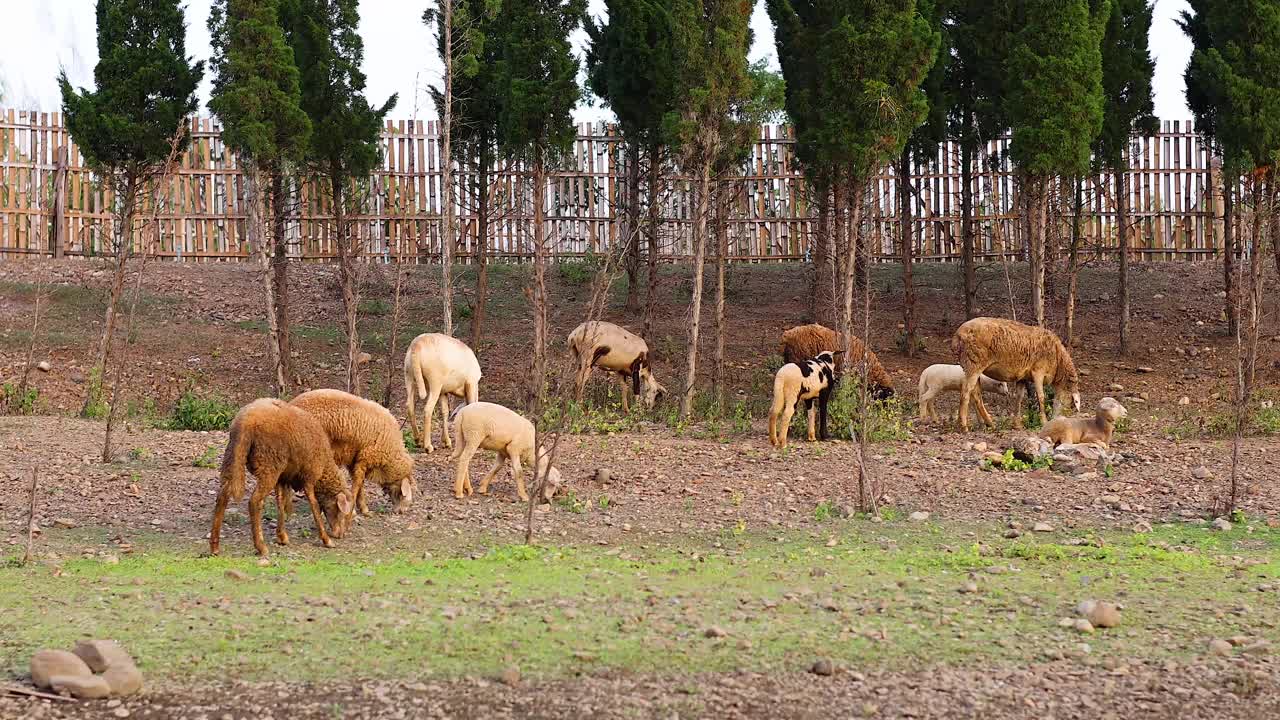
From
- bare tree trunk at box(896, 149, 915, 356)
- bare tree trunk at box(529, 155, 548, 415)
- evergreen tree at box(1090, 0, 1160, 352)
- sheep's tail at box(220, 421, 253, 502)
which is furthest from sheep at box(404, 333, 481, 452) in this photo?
evergreen tree at box(1090, 0, 1160, 352)

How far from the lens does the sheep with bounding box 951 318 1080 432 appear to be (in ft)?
60.1

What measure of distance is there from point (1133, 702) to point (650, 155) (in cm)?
1909

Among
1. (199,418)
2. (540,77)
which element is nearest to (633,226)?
(540,77)

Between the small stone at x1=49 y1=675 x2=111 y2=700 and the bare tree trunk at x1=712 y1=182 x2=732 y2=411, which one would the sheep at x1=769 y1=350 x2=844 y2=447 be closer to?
the bare tree trunk at x1=712 y1=182 x2=732 y2=411

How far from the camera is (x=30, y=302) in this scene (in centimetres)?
2738

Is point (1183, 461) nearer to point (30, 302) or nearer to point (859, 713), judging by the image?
point (859, 713)

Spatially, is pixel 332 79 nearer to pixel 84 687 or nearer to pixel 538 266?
pixel 538 266

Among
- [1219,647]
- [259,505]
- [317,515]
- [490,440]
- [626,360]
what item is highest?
[626,360]

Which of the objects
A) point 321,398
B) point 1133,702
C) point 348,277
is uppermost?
point 348,277

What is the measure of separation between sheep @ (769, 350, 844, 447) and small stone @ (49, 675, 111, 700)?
10580 millimetres

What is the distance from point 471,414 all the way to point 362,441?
1.41 meters

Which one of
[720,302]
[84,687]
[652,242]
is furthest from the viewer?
[652,242]

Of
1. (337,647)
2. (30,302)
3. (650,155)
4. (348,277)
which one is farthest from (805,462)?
(30,302)

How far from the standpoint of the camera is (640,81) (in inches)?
953
